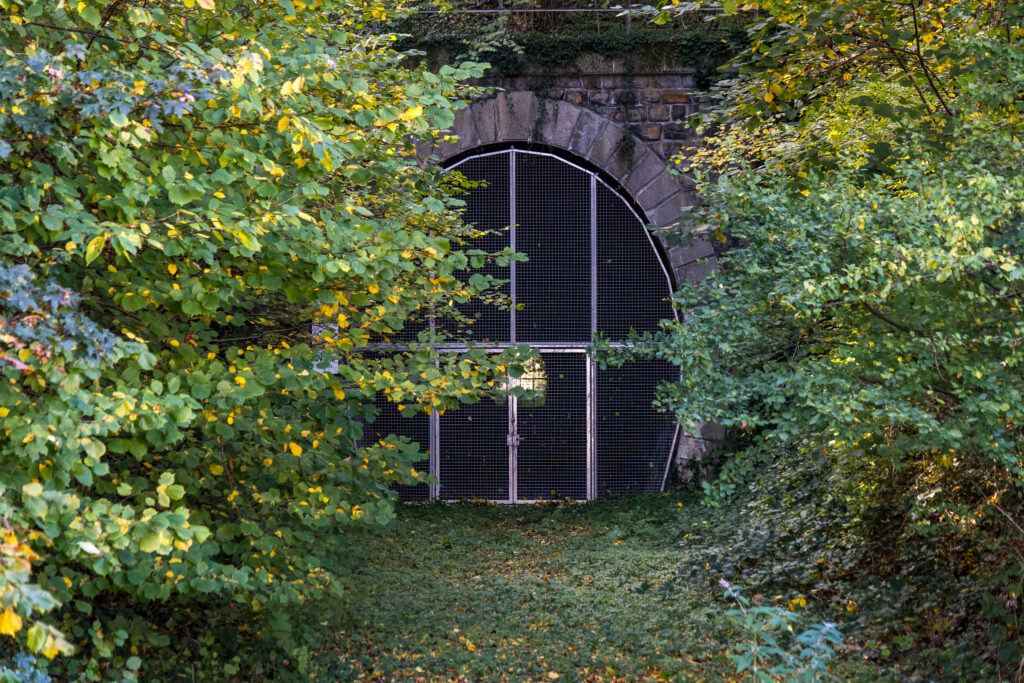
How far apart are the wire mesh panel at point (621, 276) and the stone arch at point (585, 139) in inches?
10.5

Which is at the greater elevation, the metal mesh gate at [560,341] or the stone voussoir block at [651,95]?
the stone voussoir block at [651,95]

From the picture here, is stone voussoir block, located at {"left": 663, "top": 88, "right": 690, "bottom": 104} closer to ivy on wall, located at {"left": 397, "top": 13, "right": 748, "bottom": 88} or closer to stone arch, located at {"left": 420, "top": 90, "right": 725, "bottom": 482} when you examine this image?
ivy on wall, located at {"left": 397, "top": 13, "right": 748, "bottom": 88}

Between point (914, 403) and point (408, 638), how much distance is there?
371cm

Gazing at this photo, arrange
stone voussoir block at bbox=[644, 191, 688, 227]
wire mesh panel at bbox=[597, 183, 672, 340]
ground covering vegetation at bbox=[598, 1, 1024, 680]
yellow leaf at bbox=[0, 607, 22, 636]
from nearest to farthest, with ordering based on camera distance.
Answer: yellow leaf at bbox=[0, 607, 22, 636]
ground covering vegetation at bbox=[598, 1, 1024, 680]
stone voussoir block at bbox=[644, 191, 688, 227]
wire mesh panel at bbox=[597, 183, 672, 340]

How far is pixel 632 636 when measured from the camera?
6.23m

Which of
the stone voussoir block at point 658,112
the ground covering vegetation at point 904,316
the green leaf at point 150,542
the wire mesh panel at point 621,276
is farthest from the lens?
the wire mesh panel at point 621,276

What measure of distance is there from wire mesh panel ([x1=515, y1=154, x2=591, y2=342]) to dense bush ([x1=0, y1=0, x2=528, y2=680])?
17.3ft

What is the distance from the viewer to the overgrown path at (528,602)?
5719 millimetres

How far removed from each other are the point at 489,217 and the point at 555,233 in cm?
79

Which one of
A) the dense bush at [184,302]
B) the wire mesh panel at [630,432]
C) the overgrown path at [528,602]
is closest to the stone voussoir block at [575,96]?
the wire mesh panel at [630,432]

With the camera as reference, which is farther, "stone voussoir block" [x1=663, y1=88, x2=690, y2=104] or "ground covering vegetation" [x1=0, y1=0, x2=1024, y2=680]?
"stone voussoir block" [x1=663, y1=88, x2=690, y2=104]

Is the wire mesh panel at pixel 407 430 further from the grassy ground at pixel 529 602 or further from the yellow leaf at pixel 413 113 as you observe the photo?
the yellow leaf at pixel 413 113

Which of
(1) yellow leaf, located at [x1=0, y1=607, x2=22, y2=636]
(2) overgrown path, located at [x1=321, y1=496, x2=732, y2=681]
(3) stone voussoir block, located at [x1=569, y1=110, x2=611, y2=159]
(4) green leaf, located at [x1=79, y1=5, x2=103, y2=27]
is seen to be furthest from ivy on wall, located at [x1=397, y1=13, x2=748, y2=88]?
(1) yellow leaf, located at [x1=0, y1=607, x2=22, y2=636]

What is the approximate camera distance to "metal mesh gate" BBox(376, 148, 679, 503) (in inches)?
417
